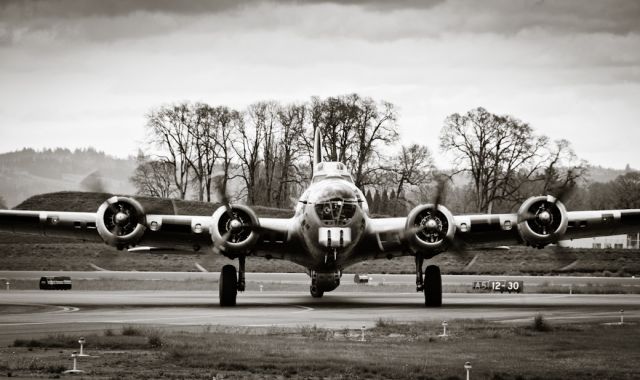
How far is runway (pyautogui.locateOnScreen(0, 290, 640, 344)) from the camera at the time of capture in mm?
25875

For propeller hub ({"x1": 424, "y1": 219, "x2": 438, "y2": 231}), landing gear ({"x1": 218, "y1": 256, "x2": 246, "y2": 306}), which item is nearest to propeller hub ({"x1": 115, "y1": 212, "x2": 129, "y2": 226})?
landing gear ({"x1": 218, "y1": 256, "x2": 246, "y2": 306})

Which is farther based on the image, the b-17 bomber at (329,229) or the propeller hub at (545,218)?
the propeller hub at (545,218)

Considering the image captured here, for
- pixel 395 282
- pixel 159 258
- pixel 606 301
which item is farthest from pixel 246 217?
pixel 159 258

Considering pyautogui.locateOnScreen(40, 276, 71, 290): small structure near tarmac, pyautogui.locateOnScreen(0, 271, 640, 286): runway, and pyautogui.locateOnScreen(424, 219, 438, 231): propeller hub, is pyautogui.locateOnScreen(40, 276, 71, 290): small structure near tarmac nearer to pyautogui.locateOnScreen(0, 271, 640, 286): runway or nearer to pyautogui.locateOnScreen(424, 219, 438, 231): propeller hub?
pyautogui.locateOnScreen(0, 271, 640, 286): runway

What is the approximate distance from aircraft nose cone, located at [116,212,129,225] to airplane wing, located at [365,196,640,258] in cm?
928

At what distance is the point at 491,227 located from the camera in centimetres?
3372

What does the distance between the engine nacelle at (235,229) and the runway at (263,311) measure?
2.42 meters

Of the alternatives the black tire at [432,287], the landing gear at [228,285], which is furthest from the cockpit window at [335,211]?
the black tire at [432,287]

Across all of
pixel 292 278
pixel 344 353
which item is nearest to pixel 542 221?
pixel 344 353

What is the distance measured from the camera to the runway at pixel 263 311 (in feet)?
84.9

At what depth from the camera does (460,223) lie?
109 feet

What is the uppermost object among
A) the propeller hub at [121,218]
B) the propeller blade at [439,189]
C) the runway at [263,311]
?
the propeller blade at [439,189]

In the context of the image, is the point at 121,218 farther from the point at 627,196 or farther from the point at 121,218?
the point at 627,196

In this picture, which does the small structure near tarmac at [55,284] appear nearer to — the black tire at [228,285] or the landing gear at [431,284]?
the black tire at [228,285]
